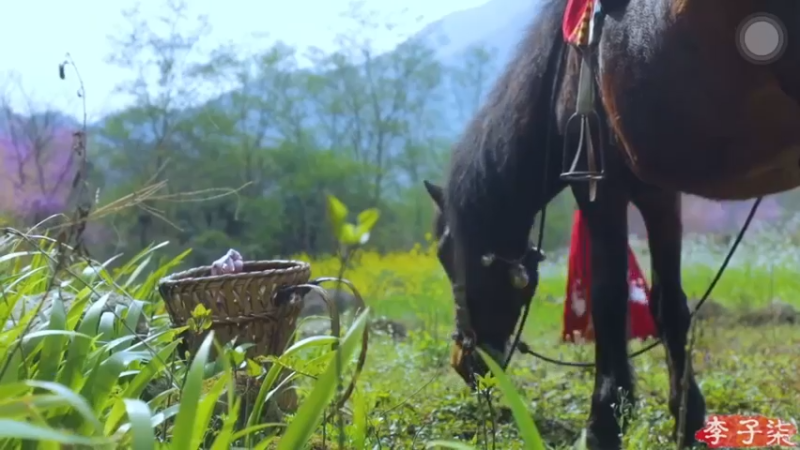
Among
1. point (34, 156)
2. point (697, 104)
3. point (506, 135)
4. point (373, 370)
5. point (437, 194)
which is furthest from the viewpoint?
point (34, 156)

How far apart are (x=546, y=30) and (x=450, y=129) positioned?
3.48 ft

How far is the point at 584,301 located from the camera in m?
1.90

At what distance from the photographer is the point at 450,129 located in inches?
98.5

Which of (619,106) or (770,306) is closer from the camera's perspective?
(619,106)

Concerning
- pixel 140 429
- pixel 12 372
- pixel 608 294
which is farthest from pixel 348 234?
pixel 608 294

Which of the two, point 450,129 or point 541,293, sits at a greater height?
point 450,129

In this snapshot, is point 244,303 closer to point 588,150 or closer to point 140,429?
point 588,150

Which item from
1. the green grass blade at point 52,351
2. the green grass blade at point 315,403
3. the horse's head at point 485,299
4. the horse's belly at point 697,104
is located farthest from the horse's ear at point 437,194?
the green grass blade at point 315,403

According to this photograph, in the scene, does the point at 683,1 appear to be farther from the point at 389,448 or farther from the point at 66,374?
the point at 66,374

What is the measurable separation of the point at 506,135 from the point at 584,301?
0.63 meters

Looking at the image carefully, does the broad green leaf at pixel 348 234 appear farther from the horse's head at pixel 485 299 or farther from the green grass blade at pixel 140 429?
the horse's head at pixel 485 299

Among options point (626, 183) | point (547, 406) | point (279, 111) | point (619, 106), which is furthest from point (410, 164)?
point (619, 106)

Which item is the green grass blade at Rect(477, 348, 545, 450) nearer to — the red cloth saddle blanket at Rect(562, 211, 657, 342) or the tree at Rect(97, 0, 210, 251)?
the red cloth saddle blanket at Rect(562, 211, 657, 342)

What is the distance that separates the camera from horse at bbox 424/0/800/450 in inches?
34.4
